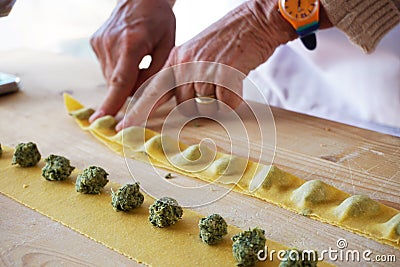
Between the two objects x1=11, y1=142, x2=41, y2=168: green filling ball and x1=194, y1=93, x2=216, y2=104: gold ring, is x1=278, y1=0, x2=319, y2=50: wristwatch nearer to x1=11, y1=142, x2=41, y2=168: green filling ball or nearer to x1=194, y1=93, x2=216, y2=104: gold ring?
x1=194, y1=93, x2=216, y2=104: gold ring

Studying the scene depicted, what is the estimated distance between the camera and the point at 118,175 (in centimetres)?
121

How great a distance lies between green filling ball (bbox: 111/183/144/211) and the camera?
40.3 inches

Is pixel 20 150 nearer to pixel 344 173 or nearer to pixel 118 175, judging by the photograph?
pixel 118 175

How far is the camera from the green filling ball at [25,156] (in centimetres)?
122

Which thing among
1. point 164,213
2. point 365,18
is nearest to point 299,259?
point 164,213

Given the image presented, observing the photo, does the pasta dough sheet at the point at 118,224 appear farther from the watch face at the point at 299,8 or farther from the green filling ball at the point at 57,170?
the watch face at the point at 299,8

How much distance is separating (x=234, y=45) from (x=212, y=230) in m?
0.65

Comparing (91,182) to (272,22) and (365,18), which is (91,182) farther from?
(365,18)

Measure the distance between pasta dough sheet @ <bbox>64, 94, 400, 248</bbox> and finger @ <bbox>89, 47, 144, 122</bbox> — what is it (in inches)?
2.9

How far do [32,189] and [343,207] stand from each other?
651 millimetres

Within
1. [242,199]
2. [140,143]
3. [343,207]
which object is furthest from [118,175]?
[343,207]

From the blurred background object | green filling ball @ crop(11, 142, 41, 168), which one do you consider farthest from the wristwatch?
green filling ball @ crop(11, 142, 41, 168)

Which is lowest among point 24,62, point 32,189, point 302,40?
point 24,62

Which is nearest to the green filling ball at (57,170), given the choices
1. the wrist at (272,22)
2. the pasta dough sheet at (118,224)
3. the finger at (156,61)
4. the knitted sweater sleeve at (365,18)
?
the pasta dough sheet at (118,224)
